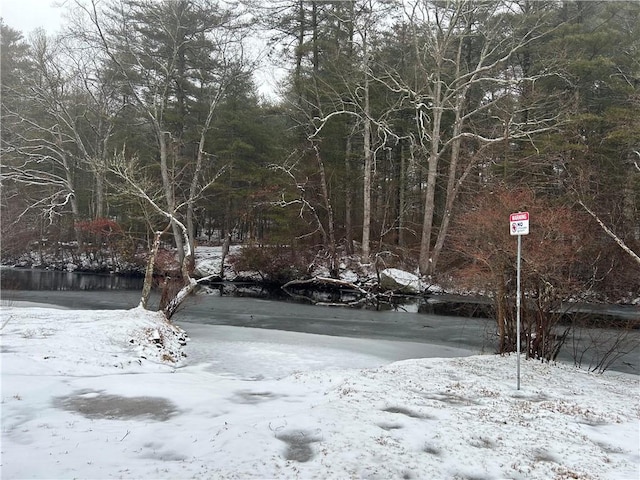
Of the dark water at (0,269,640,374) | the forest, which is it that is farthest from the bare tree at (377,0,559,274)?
the dark water at (0,269,640,374)

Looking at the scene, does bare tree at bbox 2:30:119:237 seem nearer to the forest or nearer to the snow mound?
the forest

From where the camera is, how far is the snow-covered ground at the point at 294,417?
3752 mm

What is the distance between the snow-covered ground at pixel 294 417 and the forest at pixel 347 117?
12574mm

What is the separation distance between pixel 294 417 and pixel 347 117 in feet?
79.7

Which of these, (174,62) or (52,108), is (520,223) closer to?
(174,62)

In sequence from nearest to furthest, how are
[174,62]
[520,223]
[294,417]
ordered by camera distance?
[294,417] < [520,223] < [174,62]

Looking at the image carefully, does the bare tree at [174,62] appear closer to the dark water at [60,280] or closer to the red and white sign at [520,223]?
the dark water at [60,280]

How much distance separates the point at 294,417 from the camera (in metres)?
4.90

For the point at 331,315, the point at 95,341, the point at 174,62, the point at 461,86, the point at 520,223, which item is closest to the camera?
the point at 520,223

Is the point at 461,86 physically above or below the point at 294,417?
above

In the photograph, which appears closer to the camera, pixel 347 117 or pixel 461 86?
pixel 461 86

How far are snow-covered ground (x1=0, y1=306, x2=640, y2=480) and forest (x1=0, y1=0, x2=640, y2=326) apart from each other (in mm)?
12574

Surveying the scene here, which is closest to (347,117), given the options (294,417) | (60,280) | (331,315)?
(331,315)

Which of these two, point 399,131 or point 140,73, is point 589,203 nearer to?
point 399,131
